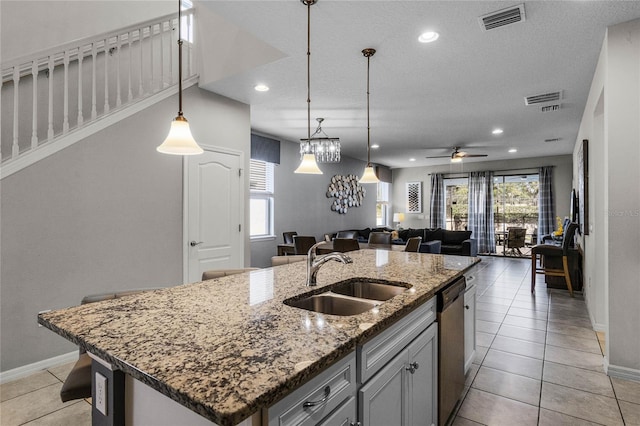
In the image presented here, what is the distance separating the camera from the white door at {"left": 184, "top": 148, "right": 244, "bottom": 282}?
12.4ft

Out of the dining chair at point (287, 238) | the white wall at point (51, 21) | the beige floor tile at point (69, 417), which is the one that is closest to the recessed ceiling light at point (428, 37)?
the white wall at point (51, 21)

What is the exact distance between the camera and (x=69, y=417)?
84.4 inches

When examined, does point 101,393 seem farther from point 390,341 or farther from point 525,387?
point 525,387

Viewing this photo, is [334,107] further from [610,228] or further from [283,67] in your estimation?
[610,228]

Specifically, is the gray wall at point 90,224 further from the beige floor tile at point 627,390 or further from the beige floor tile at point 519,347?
the beige floor tile at point 627,390

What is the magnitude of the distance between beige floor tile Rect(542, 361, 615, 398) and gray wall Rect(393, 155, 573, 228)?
7.40m

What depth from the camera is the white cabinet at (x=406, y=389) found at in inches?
49.1

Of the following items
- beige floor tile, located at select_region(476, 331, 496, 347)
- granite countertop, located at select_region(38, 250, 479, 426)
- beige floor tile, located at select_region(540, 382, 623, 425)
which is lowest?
beige floor tile, located at select_region(540, 382, 623, 425)

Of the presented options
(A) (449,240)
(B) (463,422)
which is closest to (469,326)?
(B) (463,422)

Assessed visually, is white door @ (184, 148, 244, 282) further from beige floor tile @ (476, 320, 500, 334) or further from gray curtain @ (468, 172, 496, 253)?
gray curtain @ (468, 172, 496, 253)

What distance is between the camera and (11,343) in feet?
8.52

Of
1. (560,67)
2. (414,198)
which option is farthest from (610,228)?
(414,198)

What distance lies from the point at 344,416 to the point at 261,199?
17.9ft

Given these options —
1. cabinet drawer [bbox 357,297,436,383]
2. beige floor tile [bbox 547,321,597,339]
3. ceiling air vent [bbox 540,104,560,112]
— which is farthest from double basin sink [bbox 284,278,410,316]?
ceiling air vent [bbox 540,104,560,112]
